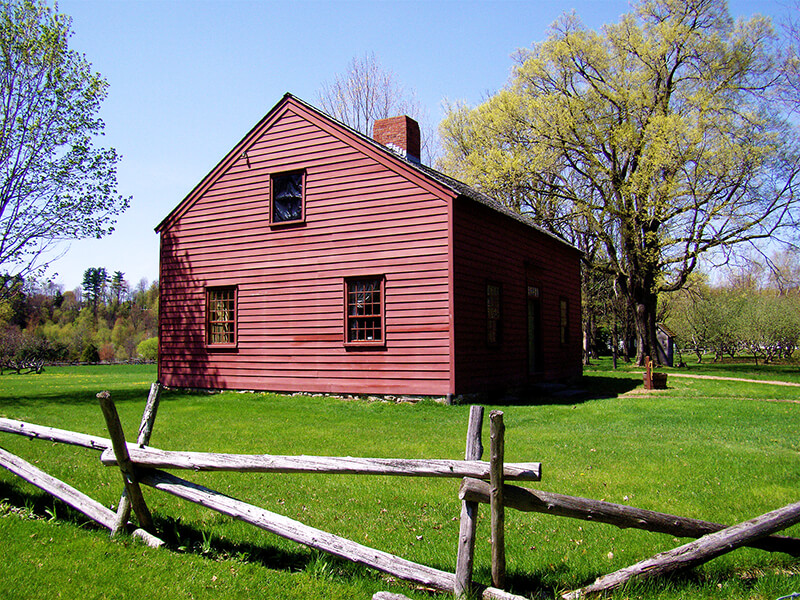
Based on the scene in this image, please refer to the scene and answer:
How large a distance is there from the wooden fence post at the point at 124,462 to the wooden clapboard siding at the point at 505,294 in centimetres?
1033

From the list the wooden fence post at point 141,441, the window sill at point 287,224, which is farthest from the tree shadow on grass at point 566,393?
the wooden fence post at point 141,441

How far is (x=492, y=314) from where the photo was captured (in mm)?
17469

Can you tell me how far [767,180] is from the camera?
27531 millimetres

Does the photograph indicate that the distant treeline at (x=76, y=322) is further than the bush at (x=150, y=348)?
No

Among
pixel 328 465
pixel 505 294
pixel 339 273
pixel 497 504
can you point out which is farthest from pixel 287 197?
pixel 497 504

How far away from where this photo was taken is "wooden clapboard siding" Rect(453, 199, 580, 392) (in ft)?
51.0

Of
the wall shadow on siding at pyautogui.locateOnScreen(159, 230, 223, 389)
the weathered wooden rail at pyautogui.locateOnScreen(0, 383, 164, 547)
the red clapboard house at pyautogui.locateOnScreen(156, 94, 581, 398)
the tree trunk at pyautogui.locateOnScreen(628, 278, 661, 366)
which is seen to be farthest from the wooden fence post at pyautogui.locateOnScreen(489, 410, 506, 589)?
the tree trunk at pyautogui.locateOnScreen(628, 278, 661, 366)

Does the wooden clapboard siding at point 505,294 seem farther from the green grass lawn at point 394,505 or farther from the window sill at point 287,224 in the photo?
the window sill at point 287,224

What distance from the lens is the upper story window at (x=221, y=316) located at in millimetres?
18406

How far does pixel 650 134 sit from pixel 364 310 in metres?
17.7

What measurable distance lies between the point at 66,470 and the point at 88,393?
12592mm

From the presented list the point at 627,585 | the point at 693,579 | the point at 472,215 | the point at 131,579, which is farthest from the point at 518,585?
the point at 472,215

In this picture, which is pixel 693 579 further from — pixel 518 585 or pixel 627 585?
pixel 518 585

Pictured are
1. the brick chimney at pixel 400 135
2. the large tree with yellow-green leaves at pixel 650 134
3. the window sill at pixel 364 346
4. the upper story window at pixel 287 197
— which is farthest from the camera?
the large tree with yellow-green leaves at pixel 650 134
